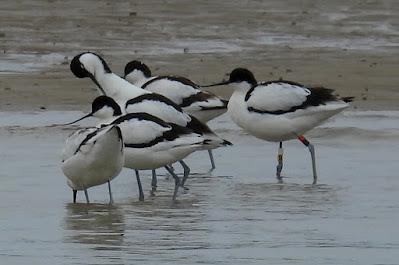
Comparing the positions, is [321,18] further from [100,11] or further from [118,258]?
[118,258]

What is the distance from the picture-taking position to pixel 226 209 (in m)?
11.6

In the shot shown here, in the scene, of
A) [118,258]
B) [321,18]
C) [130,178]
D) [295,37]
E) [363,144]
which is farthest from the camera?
[321,18]

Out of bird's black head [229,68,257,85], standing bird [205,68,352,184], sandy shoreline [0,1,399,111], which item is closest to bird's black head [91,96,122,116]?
standing bird [205,68,352,184]

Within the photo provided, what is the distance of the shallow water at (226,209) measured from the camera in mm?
9414

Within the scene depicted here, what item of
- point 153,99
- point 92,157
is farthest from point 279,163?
point 92,157

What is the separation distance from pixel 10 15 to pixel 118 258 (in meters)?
18.4

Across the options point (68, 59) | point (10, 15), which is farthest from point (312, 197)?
point (10, 15)

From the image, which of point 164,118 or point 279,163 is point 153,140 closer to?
point 164,118

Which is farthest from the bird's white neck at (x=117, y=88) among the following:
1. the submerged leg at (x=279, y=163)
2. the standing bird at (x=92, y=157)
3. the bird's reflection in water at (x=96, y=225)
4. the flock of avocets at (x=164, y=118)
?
the bird's reflection in water at (x=96, y=225)

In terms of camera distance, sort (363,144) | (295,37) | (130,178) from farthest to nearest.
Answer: (295,37) → (363,144) → (130,178)

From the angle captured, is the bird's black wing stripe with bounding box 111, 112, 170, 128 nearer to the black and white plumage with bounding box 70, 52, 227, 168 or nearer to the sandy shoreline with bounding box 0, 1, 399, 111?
the black and white plumage with bounding box 70, 52, 227, 168

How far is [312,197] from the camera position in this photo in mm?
12242

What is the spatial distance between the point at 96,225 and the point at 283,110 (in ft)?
13.2

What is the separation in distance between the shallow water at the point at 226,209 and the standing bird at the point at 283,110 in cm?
35
